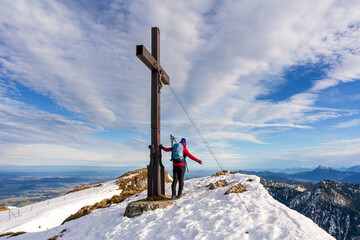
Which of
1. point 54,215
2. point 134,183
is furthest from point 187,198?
point 134,183

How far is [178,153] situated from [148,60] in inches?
225

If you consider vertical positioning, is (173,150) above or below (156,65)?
below

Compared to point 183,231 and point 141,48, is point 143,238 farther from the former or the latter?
point 141,48

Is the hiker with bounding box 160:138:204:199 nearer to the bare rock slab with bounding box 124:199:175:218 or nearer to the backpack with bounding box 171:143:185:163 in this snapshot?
the backpack with bounding box 171:143:185:163

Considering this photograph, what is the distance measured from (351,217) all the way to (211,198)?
226422mm

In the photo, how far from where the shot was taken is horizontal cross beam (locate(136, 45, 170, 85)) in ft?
32.8

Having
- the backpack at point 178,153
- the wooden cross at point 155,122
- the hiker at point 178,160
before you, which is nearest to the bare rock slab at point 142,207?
the hiker at point 178,160

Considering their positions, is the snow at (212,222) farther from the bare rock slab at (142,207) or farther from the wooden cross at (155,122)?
the wooden cross at (155,122)

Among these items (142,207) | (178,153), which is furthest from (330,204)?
(142,207)

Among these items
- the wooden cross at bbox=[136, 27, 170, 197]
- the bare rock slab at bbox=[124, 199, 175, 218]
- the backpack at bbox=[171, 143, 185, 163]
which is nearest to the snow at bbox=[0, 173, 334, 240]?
the bare rock slab at bbox=[124, 199, 175, 218]

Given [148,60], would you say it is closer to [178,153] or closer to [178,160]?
[178,153]

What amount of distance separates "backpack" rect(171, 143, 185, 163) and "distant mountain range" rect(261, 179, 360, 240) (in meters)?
150

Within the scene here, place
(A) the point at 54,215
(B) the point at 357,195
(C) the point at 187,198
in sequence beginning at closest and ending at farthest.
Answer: (C) the point at 187,198, (A) the point at 54,215, (B) the point at 357,195

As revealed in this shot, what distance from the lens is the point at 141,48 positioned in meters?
9.98
